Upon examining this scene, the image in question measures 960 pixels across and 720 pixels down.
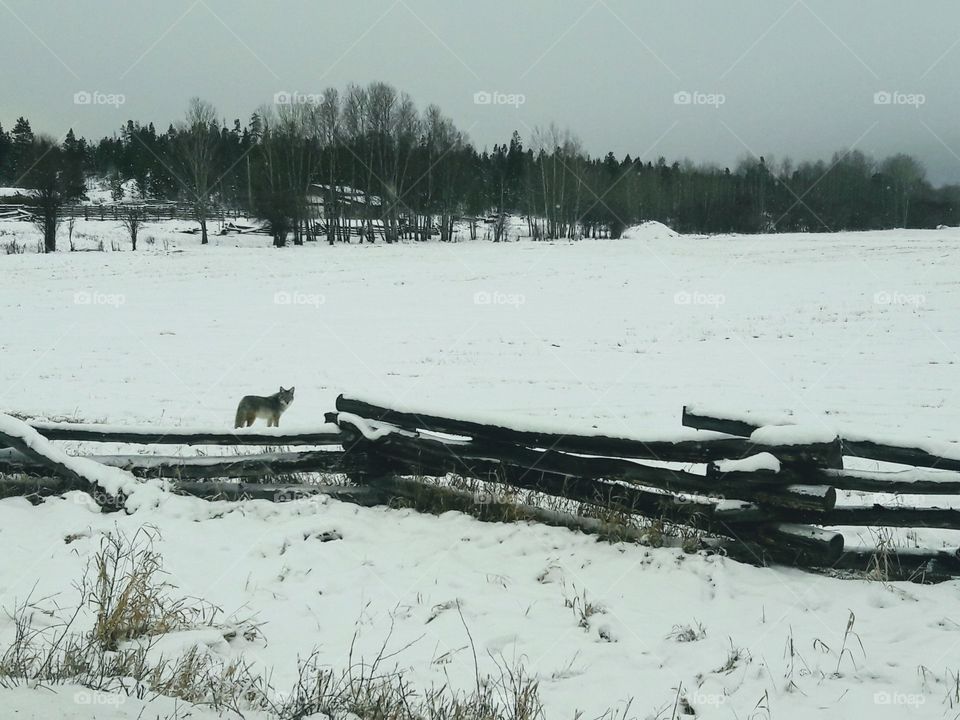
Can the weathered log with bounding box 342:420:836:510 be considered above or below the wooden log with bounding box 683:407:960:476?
below

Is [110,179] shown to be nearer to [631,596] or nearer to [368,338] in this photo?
[368,338]

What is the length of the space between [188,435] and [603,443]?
13.3 feet

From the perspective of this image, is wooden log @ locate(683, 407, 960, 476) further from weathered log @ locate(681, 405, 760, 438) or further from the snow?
the snow

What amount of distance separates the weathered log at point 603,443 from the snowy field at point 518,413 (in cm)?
33

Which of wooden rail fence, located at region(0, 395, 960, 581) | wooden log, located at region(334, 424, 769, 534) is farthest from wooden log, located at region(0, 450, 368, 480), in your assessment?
wooden log, located at region(334, 424, 769, 534)

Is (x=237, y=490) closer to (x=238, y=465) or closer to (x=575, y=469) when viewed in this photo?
(x=238, y=465)

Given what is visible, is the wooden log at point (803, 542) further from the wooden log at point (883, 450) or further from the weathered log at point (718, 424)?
the weathered log at point (718, 424)

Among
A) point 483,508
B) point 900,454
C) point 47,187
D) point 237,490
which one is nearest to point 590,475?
point 483,508

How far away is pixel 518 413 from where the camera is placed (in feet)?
31.1

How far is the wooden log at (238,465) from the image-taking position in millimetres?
6445

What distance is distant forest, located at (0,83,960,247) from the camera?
175 feet

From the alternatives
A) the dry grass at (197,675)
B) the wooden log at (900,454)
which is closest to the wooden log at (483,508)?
the wooden log at (900,454)

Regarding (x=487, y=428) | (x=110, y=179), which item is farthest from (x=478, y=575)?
(x=110, y=179)

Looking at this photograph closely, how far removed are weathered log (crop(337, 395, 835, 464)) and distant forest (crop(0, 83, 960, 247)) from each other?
157ft
